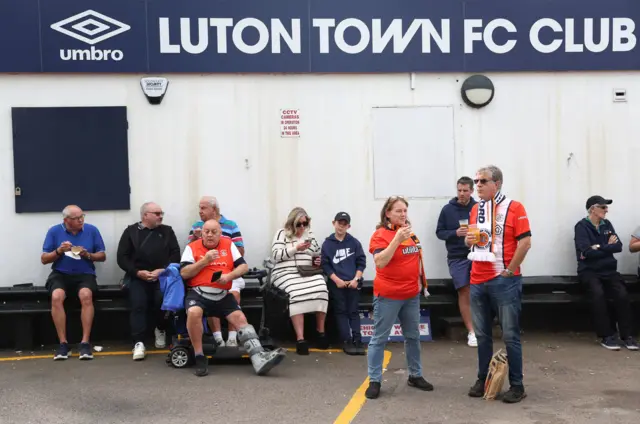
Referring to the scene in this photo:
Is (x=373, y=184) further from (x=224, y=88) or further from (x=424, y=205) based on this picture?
(x=224, y=88)

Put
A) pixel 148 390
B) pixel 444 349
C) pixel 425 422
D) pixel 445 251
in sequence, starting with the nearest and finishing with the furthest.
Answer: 1. pixel 425 422
2. pixel 148 390
3. pixel 444 349
4. pixel 445 251

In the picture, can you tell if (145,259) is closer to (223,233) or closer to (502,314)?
(223,233)

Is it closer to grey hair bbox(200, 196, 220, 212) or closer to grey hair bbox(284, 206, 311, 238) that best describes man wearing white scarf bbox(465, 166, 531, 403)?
grey hair bbox(284, 206, 311, 238)

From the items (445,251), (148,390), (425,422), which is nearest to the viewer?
(425,422)

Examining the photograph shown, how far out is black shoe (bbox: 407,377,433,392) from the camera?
236 inches

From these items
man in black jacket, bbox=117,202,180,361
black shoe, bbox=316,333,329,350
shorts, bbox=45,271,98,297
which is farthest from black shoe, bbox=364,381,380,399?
shorts, bbox=45,271,98,297

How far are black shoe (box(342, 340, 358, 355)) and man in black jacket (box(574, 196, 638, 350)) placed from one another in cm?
251

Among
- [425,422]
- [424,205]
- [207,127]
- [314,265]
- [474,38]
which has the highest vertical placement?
[474,38]

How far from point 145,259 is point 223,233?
822mm

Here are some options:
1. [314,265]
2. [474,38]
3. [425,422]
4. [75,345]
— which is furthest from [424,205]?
[75,345]

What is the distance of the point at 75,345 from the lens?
773cm

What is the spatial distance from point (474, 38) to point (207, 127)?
119 inches

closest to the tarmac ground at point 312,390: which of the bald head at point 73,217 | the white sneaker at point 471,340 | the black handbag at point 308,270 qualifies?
the white sneaker at point 471,340

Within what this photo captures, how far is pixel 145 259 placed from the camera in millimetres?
7469
